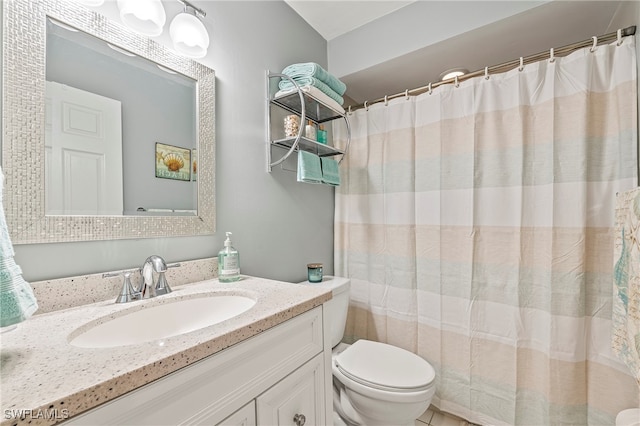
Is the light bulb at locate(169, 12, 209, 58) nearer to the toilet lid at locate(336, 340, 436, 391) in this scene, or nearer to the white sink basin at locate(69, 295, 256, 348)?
the white sink basin at locate(69, 295, 256, 348)

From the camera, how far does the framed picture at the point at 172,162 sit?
1.01 m

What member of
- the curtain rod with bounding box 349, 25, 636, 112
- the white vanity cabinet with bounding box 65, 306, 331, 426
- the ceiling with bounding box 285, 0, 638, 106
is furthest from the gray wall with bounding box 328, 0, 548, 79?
the white vanity cabinet with bounding box 65, 306, 331, 426

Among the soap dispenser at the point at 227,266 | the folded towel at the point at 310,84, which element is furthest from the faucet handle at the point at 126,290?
the folded towel at the point at 310,84

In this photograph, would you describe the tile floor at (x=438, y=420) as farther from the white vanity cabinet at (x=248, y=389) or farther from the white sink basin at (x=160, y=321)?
the white sink basin at (x=160, y=321)

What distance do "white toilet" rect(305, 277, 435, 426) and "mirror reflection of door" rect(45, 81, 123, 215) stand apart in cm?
87

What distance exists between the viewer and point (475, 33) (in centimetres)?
145

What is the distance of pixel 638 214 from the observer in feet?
2.46

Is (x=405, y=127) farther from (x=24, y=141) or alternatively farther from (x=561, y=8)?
(x=24, y=141)

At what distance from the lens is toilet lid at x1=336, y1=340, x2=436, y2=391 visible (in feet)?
3.95

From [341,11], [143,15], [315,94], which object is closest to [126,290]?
[143,15]

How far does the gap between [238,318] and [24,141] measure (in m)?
0.74

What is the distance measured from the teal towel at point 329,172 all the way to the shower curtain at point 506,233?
0.30m

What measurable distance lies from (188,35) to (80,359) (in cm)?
110

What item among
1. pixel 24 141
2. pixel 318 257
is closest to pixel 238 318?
pixel 24 141
